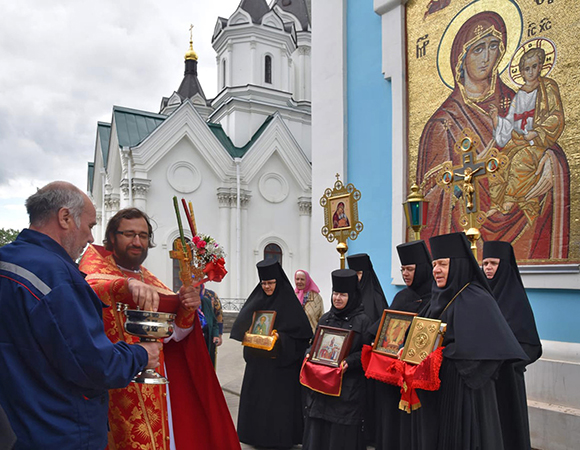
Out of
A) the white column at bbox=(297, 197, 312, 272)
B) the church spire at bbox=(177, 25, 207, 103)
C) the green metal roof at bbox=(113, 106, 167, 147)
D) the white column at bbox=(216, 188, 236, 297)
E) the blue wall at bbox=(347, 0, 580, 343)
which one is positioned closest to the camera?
the blue wall at bbox=(347, 0, 580, 343)

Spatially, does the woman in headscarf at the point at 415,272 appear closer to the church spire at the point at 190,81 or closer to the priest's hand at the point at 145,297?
the priest's hand at the point at 145,297

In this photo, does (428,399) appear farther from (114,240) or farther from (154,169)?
(154,169)

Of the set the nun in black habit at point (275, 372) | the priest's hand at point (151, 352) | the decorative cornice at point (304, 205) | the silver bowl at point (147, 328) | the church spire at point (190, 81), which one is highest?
the church spire at point (190, 81)

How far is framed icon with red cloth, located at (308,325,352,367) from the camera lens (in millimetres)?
4246

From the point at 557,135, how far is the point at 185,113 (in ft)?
53.8

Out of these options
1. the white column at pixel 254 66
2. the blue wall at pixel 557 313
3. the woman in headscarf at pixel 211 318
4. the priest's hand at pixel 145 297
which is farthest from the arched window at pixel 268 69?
the priest's hand at pixel 145 297

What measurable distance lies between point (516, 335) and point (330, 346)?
159 cm

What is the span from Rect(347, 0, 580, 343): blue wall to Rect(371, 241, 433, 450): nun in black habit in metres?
3.32

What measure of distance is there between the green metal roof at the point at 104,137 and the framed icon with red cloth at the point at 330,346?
19.6 m

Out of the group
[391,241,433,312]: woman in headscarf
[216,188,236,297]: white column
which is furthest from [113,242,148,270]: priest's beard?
[216,188,236,297]: white column

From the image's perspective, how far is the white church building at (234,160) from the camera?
19297 mm

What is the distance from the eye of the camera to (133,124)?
2108 centimetres

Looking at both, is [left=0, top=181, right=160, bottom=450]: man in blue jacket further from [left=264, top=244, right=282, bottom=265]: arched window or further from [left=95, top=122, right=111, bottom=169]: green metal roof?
[left=95, top=122, right=111, bottom=169]: green metal roof

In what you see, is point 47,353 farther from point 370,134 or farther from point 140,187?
point 140,187
